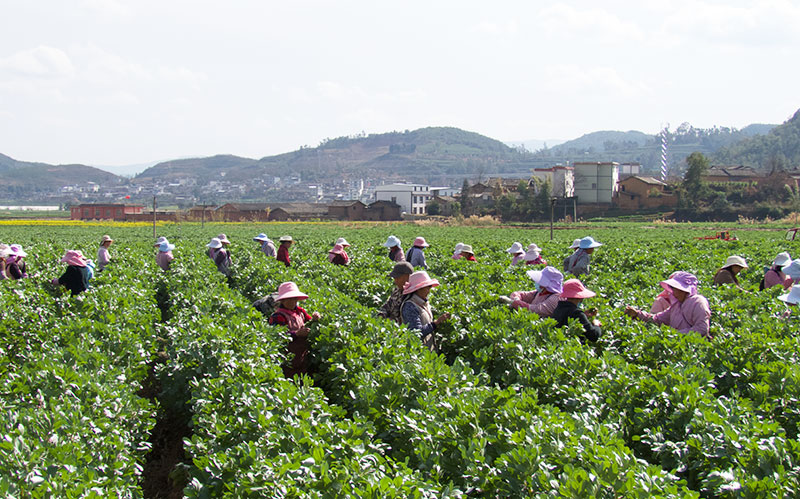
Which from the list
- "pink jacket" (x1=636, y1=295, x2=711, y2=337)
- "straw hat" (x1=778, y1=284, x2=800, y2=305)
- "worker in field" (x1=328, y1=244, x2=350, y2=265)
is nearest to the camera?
"pink jacket" (x1=636, y1=295, x2=711, y2=337)

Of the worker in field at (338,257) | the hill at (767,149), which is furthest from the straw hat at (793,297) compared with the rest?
the hill at (767,149)

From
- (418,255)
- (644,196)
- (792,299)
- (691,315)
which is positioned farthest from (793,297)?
(644,196)

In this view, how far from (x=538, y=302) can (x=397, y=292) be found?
1.83m

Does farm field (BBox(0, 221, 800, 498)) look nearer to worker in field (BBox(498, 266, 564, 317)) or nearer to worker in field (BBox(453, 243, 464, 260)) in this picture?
worker in field (BBox(498, 266, 564, 317))

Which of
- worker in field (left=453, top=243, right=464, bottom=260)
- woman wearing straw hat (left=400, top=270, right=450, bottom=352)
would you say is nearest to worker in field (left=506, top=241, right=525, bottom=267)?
worker in field (left=453, top=243, right=464, bottom=260)

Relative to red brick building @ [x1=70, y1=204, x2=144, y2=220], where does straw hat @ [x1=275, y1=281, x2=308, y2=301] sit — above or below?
below

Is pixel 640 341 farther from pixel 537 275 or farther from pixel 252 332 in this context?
pixel 252 332

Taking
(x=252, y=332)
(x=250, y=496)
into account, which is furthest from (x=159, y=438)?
(x=250, y=496)

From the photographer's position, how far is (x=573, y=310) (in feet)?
23.8

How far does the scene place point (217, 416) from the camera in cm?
495

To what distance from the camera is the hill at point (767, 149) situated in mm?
179250

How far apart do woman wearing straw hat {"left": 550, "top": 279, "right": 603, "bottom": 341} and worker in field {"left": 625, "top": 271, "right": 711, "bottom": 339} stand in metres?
0.89

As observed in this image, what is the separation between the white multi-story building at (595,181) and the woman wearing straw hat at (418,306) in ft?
297

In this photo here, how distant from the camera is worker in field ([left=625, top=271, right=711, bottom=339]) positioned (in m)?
7.03
